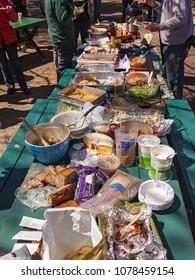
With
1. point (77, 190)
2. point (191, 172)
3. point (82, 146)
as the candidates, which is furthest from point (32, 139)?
point (191, 172)

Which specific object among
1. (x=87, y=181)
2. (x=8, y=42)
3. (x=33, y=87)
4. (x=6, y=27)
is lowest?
(x=33, y=87)

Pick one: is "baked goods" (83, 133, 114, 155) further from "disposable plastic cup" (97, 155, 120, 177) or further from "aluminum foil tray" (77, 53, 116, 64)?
"aluminum foil tray" (77, 53, 116, 64)

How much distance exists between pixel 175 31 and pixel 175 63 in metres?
0.42

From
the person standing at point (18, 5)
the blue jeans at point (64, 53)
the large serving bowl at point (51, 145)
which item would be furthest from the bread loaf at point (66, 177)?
the person standing at point (18, 5)

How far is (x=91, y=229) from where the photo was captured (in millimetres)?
1442

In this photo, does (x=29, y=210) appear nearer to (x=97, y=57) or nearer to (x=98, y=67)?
(x=98, y=67)

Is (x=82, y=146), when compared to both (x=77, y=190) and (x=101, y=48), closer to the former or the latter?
(x=77, y=190)

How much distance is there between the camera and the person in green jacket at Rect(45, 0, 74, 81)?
165 inches

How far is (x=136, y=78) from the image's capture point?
3242 mm

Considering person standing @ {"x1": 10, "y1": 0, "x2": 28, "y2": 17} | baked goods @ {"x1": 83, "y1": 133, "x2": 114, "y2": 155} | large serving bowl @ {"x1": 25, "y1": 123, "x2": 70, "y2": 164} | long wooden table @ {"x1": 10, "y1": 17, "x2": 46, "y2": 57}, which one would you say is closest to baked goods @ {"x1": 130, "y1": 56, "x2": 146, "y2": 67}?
baked goods @ {"x1": 83, "y1": 133, "x2": 114, "y2": 155}

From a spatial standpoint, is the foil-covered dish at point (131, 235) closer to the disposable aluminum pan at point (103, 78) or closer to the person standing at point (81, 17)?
the disposable aluminum pan at point (103, 78)

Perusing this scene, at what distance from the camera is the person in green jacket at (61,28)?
420 centimetres

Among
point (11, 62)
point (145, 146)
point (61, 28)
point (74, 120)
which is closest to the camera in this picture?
point (145, 146)

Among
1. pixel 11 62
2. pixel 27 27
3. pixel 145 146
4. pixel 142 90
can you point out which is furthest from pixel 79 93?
pixel 27 27
